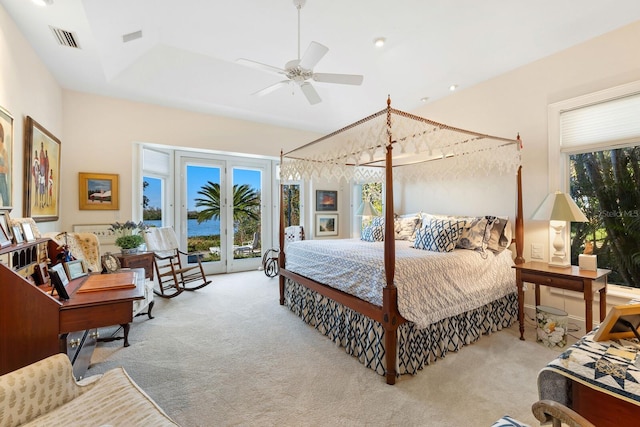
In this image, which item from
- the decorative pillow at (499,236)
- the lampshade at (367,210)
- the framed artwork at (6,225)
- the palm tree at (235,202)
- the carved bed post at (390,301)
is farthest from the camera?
the palm tree at (235,202)

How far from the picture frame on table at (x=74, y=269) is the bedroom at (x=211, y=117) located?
1070 mm

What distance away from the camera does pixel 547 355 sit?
246cm

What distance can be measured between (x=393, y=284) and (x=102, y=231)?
4.20 metres

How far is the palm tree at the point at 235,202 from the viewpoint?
5.38 meters

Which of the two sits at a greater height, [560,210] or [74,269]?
[560,210]

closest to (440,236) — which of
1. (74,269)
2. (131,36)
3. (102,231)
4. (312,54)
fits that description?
(312,54)

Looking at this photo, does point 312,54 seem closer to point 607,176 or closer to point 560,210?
point 560,210

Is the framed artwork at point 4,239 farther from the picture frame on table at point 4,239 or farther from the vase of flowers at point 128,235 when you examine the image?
the vase of flowers at point 128,235

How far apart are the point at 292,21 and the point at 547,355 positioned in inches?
164

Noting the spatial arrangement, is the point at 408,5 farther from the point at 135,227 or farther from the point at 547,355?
the point at 135,227

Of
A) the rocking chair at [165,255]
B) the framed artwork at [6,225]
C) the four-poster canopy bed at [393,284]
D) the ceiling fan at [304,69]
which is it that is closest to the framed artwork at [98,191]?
the rocking chair at [165,255]

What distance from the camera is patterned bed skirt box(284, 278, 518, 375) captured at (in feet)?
7.33

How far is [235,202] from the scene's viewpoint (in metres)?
5.70

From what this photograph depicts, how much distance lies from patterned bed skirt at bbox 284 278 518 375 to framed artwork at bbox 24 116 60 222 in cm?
294
